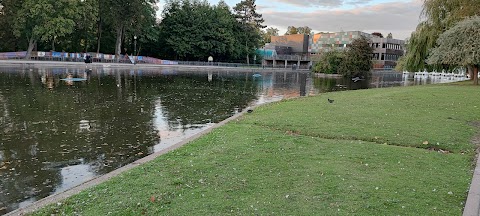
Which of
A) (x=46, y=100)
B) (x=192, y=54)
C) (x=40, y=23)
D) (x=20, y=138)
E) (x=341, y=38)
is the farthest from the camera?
(x=341, y=38)

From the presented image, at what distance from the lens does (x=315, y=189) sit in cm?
587

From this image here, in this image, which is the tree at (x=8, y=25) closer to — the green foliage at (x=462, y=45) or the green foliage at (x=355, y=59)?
the green foliage at (x=355, y=59)

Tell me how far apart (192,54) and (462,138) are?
66898mm

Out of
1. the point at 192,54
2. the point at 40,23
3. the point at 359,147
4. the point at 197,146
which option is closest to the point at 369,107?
the point at 359,147

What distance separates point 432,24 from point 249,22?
2314 inches

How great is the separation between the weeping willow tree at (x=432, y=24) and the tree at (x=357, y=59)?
2616 centimetres

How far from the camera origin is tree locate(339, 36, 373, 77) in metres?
58.9

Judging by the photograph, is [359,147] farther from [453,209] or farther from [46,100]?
[46,100]

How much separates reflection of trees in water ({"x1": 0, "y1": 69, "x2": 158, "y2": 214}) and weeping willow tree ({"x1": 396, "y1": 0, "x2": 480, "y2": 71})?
2385 centimetres

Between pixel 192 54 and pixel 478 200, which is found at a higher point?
pixel 192 54

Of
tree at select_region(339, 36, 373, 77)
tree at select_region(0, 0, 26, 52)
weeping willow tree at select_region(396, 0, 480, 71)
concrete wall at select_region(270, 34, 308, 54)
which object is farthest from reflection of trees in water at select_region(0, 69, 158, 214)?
concrete wall at select_region(270, 34, 308, 54)

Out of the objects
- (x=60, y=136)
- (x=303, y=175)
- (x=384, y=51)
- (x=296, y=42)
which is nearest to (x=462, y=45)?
(x=303, y=175)

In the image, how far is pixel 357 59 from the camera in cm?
5903

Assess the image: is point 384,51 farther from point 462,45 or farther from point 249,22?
point 462,45
